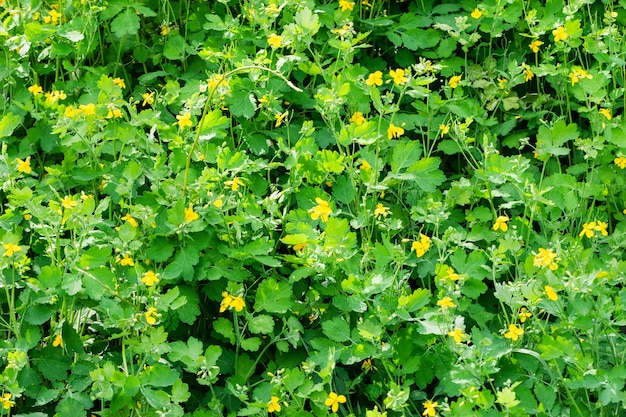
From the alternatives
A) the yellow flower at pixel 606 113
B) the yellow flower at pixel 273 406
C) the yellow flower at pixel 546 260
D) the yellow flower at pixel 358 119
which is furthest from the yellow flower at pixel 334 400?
the yellow flower at pixel 606 113

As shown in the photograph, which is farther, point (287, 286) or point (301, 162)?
point (301, 162)

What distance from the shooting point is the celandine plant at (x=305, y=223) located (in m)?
2.72

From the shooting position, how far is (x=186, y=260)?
2.84 meters

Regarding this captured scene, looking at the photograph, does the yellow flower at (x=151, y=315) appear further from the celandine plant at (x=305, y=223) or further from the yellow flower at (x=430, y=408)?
the yellow flower at (x=430, y=408)

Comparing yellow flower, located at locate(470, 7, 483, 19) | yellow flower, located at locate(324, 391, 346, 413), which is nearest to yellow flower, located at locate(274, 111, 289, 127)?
yellow flower, located at locate(470, 7, 483, 19)

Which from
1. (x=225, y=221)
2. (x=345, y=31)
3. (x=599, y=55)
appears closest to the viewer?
(x=225, y=221)

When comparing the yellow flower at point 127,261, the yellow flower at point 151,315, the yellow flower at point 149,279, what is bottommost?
the yellow flower at point 151,315

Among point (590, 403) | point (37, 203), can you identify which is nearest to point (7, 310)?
point (37, 203)

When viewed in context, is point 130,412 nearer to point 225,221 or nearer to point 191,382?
point 191,382

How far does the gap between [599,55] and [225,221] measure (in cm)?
155

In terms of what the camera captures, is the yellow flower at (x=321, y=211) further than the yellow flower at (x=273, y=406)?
Yes

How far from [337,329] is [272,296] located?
0.70 feet

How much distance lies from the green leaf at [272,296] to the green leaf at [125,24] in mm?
1234

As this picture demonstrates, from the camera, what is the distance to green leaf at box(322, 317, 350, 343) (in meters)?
2.80
